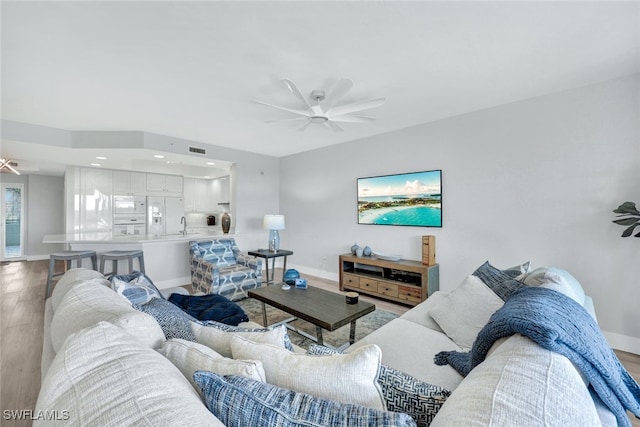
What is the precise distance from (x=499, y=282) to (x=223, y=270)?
331 centimetres

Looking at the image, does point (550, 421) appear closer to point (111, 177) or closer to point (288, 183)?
point (288, 183)

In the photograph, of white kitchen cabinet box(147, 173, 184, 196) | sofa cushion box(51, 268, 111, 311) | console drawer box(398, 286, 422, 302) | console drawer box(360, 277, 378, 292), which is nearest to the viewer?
sofa cushion box(51, 268, 111, 311)

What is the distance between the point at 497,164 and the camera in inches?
122

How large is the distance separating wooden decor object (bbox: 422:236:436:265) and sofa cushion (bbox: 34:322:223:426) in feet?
10.7

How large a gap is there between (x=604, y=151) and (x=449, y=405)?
10.5 feet

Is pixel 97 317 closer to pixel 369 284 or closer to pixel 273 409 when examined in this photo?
pixel 273 409

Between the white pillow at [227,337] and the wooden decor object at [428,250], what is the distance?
2880mm

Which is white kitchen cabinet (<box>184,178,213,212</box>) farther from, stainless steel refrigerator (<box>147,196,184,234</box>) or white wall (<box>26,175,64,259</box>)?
white wall (<box>26,175,64,259</box>)

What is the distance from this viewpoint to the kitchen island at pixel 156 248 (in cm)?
386

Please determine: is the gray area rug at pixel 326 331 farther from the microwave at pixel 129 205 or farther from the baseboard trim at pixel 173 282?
the microwave at pixel 129 205

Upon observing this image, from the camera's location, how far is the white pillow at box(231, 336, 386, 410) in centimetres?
76

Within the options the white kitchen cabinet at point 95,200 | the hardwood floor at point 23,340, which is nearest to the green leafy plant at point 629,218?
the hardwood floor at point 23,340

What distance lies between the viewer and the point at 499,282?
1.83 metres

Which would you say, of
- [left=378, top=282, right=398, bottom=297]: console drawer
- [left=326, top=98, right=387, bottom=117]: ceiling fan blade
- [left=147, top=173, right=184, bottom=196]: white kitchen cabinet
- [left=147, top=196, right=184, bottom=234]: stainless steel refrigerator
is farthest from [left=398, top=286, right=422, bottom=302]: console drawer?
[left=147, top=173, right=184, bottom=196]: white kitchen cabinet
